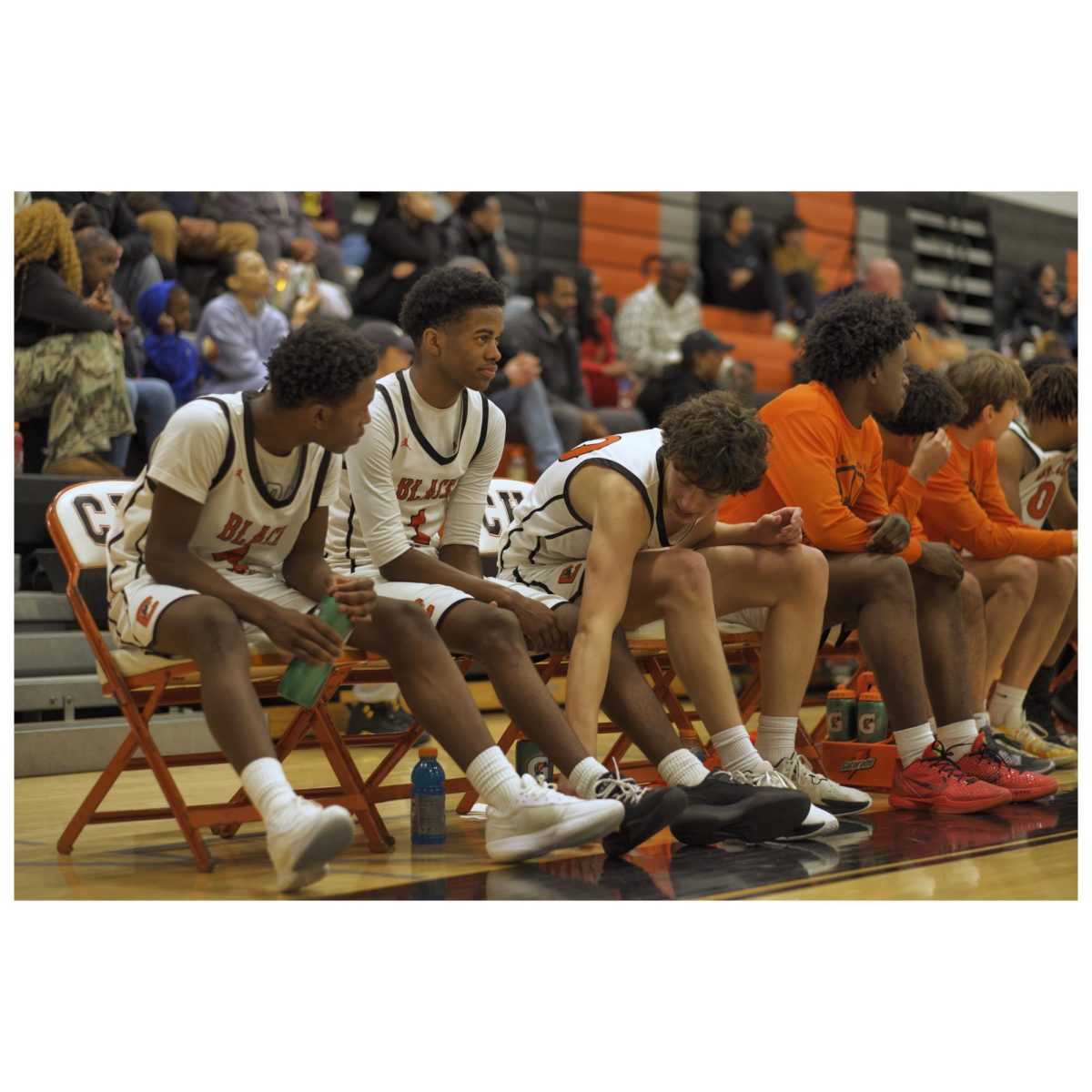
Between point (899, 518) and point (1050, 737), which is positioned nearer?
point (899, 518)

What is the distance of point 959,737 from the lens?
4277 millimetres

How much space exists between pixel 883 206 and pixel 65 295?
34.5 feet

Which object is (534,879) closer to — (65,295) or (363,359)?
(363,359)

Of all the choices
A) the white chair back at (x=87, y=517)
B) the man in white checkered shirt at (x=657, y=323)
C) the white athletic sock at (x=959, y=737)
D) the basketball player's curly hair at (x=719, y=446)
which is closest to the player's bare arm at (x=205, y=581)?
the white chair back at (x=87, y=517)

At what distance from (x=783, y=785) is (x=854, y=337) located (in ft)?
4.75

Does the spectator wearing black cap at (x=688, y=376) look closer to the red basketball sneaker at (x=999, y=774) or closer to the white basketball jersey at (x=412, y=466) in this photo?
the red basketball sneaker at (x=999, y=774)

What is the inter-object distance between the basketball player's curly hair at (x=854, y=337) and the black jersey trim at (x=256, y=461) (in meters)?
1.74

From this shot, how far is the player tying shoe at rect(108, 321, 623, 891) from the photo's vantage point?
312 centimetres

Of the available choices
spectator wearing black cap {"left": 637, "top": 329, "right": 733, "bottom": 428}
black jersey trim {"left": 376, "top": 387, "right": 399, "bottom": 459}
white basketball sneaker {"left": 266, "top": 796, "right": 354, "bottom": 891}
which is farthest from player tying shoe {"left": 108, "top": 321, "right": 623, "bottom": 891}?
spectator wearing black cap {"left": 637, "top": 329, "right": 733, "bottom": 428}

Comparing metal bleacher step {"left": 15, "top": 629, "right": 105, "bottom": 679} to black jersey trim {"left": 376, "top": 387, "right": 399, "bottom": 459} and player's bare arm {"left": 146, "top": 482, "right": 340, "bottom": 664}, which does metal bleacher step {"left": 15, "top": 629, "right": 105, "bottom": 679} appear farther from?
player's bare arm {"left": 146, "top": 482, "right": 340, "bottom": 664}

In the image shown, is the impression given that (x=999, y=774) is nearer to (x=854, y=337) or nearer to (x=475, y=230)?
(x=854, y=337)

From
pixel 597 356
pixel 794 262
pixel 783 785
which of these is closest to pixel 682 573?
pixel 783 785
